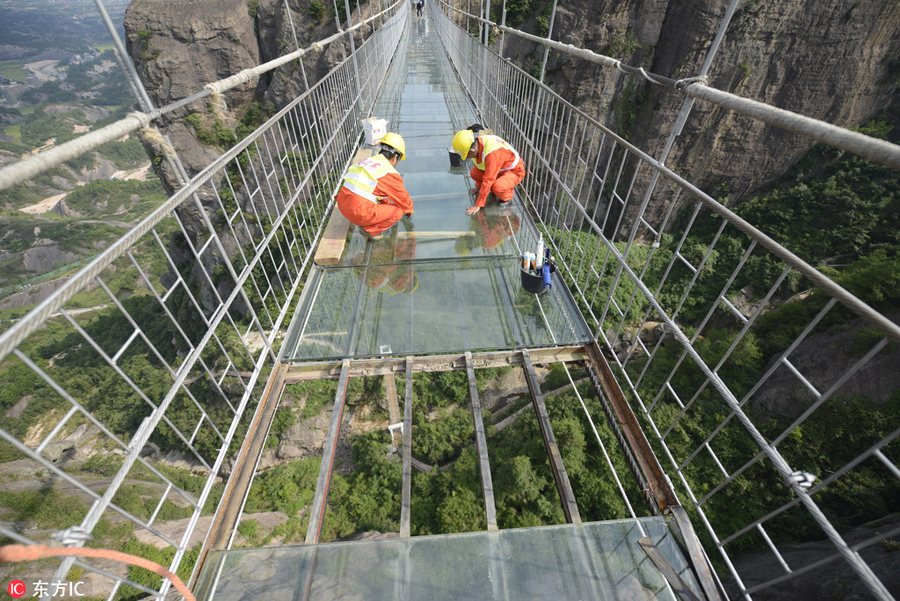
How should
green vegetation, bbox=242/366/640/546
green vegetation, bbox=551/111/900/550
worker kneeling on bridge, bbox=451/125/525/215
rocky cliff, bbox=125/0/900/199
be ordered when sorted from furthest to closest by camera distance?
rocky cliff, bbox=125/0/900/199 < green vegetation, bbox=242/366/640/546 < green vegetation, bbox=551/111/900/550 < worker kneeling on bridge, bbox=451/125/525/215

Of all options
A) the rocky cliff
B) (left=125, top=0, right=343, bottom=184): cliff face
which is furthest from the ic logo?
(left=125, top=0, right=343, bottom=184): cliff face

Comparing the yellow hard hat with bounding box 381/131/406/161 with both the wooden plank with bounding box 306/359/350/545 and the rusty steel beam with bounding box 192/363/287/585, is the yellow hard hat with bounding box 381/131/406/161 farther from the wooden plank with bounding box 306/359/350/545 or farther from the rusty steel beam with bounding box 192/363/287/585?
the rusty steel beam with bounding box 192/363/287/585

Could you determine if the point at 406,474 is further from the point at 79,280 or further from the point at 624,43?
the point at 624,43

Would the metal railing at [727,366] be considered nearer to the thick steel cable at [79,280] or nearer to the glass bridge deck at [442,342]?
the glass bridge deck at [442,342]

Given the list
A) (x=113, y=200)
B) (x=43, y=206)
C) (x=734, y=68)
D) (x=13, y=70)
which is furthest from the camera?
(x=13, y=70)

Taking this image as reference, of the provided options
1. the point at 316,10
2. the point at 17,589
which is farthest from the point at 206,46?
the point at 17,589
